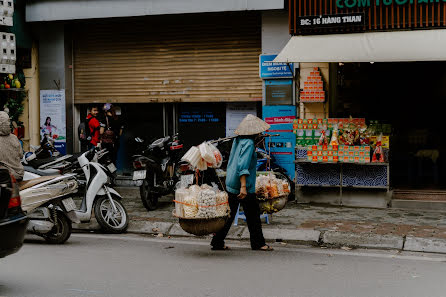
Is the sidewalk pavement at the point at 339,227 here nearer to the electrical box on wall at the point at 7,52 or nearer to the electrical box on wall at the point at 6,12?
the electrical box on wall at the point at 7,52

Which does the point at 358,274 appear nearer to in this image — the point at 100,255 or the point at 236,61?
the point at 100,255

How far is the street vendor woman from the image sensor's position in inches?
293

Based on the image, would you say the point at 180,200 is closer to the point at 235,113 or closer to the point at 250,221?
the point at 250,221

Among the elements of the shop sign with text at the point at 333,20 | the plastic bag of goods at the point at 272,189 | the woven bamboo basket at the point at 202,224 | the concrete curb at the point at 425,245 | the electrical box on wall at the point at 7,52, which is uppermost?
the shop sign with text at the point at 333,20

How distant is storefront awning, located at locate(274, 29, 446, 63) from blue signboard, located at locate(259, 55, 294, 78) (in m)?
0.92

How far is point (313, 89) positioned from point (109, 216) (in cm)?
466

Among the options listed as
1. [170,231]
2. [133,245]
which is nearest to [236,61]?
[170,231]

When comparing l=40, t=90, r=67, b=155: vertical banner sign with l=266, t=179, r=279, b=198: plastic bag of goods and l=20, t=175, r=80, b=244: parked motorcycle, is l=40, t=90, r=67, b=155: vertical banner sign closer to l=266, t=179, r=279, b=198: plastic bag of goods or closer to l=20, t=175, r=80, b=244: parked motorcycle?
l=20, t=175, r=80, b=244: parked motorcycle

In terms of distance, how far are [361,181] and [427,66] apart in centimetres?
328

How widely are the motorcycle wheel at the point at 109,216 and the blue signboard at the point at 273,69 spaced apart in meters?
4.43

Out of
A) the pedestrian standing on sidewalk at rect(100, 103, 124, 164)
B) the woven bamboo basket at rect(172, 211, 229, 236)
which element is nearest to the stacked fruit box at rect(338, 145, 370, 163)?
the woven bamboo basket at rect(172, 211, 229, 236)

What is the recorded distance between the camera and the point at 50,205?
796cm

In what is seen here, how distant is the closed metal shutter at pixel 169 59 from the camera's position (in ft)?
40.1

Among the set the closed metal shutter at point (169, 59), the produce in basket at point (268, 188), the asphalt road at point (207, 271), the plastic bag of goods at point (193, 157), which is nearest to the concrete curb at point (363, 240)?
the asphalt road at point (207, 271)
